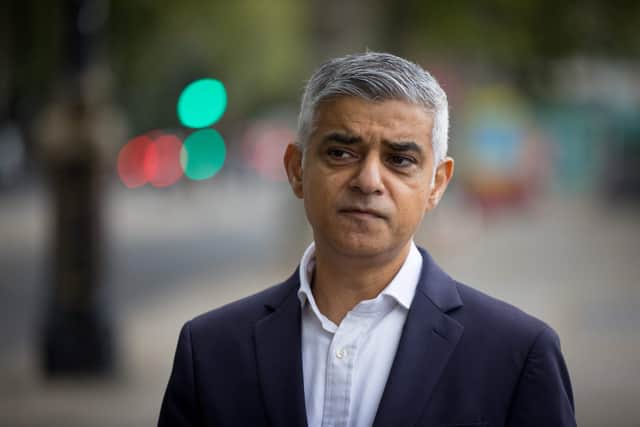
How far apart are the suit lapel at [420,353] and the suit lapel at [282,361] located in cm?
20

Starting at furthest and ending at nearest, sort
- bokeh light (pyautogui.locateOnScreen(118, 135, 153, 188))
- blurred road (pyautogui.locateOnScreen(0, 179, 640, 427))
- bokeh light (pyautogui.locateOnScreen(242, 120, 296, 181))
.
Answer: bokeh light (pyautogui.locateOnScreen(242, 120, 296, 181))
bokeh light (pyautogui.locateOnScreen(118, 135, 153, 188))
blurred road (pyautogui.locateOnScreen(0, 179, 640, 427))

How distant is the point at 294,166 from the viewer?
8.09 ft

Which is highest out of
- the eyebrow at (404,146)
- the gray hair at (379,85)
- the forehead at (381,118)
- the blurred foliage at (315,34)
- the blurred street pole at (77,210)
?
the blurred foliage at (315,34)

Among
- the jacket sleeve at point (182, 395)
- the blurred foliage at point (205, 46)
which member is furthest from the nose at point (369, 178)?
the blurred foliage at point (205, 46)

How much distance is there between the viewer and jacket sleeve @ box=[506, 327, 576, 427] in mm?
2107

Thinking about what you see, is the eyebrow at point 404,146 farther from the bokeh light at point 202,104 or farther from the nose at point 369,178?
the bokeh light at point 202,104

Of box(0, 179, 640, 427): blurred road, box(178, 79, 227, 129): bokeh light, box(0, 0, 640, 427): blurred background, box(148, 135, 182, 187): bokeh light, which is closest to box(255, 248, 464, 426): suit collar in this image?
box(0, 0, 640, 427): blurred background

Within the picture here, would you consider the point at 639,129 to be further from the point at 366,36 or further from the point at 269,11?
the point at 366,36

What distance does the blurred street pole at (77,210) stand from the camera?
8.02 meters

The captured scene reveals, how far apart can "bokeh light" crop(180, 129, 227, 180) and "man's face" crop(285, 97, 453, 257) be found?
3438 cm

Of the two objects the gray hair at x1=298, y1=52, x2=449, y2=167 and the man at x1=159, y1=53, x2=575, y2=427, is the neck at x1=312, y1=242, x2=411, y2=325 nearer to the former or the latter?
the man at x1=159, y1=53, x2=575, y2=427

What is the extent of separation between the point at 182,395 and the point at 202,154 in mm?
43196

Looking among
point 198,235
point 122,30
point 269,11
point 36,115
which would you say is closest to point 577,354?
point 198,235

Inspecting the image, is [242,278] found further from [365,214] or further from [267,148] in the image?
[267,148]
